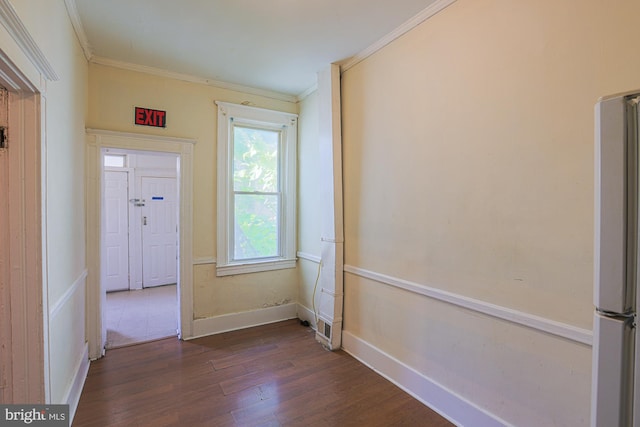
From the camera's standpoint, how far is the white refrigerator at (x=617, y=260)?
0.80 meters

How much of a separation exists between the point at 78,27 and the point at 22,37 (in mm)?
1349

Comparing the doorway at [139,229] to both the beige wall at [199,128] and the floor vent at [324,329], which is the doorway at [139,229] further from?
the floor vent at [324,329]

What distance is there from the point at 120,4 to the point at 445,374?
3352mm

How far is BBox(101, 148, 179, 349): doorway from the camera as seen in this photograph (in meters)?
4.93

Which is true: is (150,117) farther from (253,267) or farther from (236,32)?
(253,267)

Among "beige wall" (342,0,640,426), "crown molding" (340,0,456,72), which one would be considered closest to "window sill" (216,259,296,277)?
"beige wall" (342,0,640,426)

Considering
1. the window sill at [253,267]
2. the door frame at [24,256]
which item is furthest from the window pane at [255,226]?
the door frame at [24,256]

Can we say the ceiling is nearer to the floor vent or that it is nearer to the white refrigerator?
the white refrigerator

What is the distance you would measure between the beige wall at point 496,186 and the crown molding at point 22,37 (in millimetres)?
2154

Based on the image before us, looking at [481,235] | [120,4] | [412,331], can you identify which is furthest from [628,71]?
[120,4]

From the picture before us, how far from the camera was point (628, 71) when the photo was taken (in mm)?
1266

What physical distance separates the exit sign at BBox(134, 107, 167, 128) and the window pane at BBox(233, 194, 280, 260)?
1075 millimetres

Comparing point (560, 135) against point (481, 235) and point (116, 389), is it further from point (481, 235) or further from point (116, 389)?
point (116, 389)

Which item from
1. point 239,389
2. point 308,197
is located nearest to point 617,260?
point 239,389
